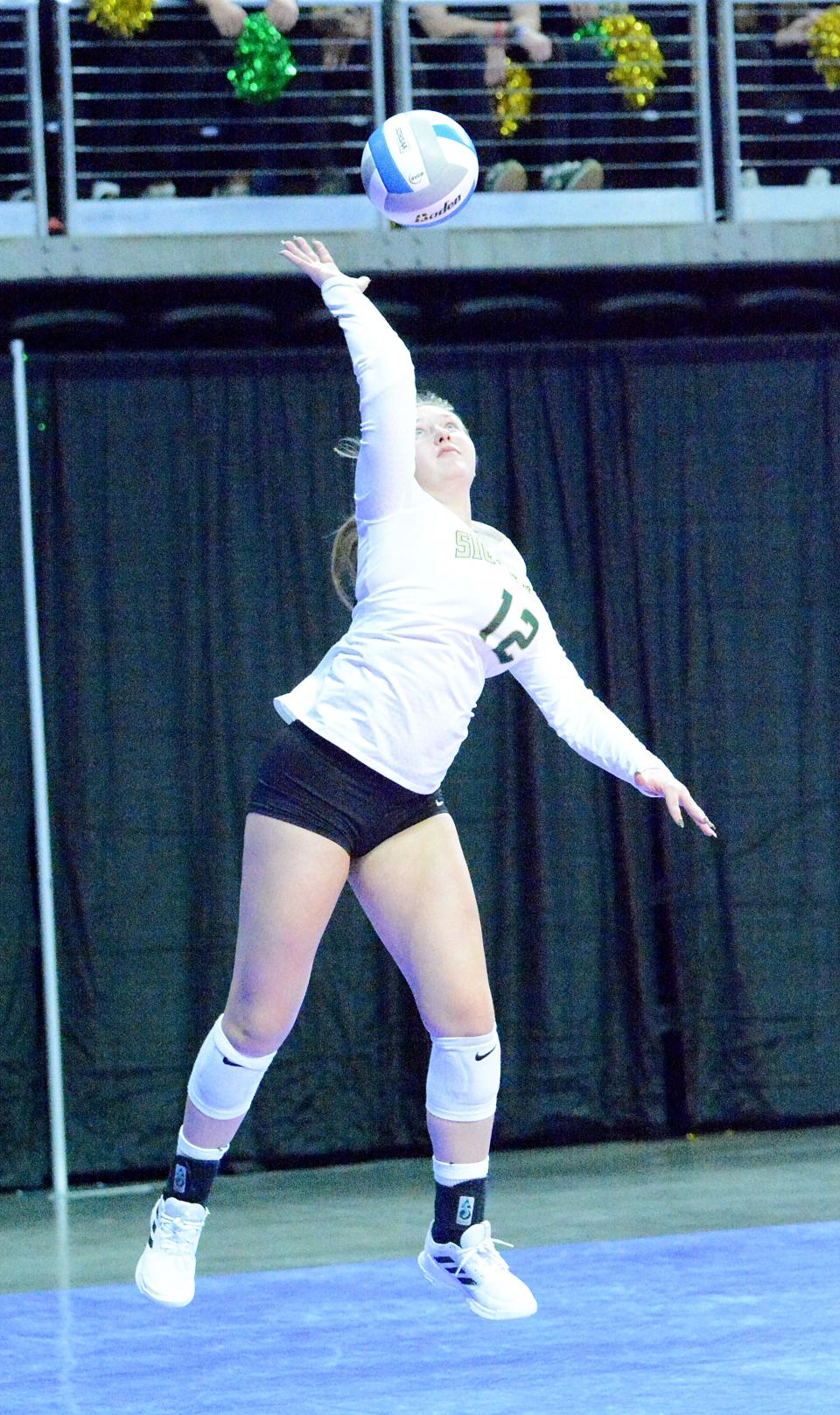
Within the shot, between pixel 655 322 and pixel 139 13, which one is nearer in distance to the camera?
pixel 139 13

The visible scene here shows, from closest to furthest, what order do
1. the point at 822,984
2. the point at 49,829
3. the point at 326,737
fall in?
the point at 326,737 → the point at 49,829 → the point at 822,984

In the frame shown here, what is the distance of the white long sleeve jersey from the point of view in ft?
9.66

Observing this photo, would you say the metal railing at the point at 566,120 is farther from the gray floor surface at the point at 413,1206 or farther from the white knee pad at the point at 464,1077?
the white knee pad at the point at 464,1077

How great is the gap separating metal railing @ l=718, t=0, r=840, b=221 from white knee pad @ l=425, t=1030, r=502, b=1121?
4.01 m

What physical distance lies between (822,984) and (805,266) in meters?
2.39

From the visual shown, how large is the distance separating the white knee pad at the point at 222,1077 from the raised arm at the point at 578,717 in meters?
0.71

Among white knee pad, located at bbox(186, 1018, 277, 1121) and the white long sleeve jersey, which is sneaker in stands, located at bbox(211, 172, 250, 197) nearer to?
the white long sleeve jersey

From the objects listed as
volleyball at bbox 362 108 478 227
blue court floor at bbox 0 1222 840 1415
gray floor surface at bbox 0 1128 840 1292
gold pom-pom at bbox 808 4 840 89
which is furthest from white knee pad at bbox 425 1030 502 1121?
gold pom-pom at bbox 808 4 840 89

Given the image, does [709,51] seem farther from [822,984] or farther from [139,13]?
[822,984]

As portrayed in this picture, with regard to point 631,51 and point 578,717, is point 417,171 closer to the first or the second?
point 578,717

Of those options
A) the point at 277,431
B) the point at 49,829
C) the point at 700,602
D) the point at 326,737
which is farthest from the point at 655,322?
the point at 326,737

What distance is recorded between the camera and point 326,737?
3.00 m

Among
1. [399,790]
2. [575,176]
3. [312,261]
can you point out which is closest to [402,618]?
[399,790]

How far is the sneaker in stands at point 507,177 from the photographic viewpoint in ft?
20.3
